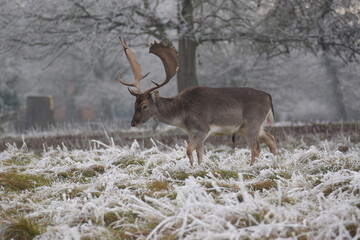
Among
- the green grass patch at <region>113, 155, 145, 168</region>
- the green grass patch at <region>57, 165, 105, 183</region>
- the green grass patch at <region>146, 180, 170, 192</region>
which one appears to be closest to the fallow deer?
the green grass patch at <region>113, 155, 145, 168</region>

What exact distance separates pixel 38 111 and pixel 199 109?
39.3 feet

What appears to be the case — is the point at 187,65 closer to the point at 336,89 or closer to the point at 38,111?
the point at 38,111

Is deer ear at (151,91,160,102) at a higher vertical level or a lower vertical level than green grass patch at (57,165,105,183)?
higher

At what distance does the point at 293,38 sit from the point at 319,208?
9.39 metres

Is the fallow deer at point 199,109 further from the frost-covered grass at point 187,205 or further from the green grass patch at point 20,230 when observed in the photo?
the green grass patch at point 20,230

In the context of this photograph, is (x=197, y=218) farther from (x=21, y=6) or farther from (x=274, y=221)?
(x=21, y=6)

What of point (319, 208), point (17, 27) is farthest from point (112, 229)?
point (17, 27)

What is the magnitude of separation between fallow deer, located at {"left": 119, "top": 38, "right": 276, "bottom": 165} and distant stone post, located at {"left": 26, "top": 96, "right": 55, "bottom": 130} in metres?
11.3

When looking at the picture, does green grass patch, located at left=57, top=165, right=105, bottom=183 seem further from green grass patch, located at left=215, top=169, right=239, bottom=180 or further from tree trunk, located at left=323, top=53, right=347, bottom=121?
tree trunk, located at left=323, top=53, right=347, bottom=121

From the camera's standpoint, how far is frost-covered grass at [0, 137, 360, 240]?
8.79 ft

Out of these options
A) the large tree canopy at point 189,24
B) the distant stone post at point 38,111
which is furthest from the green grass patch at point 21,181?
the distant stone post at point 38,111

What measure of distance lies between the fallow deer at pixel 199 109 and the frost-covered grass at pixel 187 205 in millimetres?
771

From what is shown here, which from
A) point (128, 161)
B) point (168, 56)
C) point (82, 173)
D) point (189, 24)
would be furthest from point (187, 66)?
point (82, 173)

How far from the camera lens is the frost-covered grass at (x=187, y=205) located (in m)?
2.68
